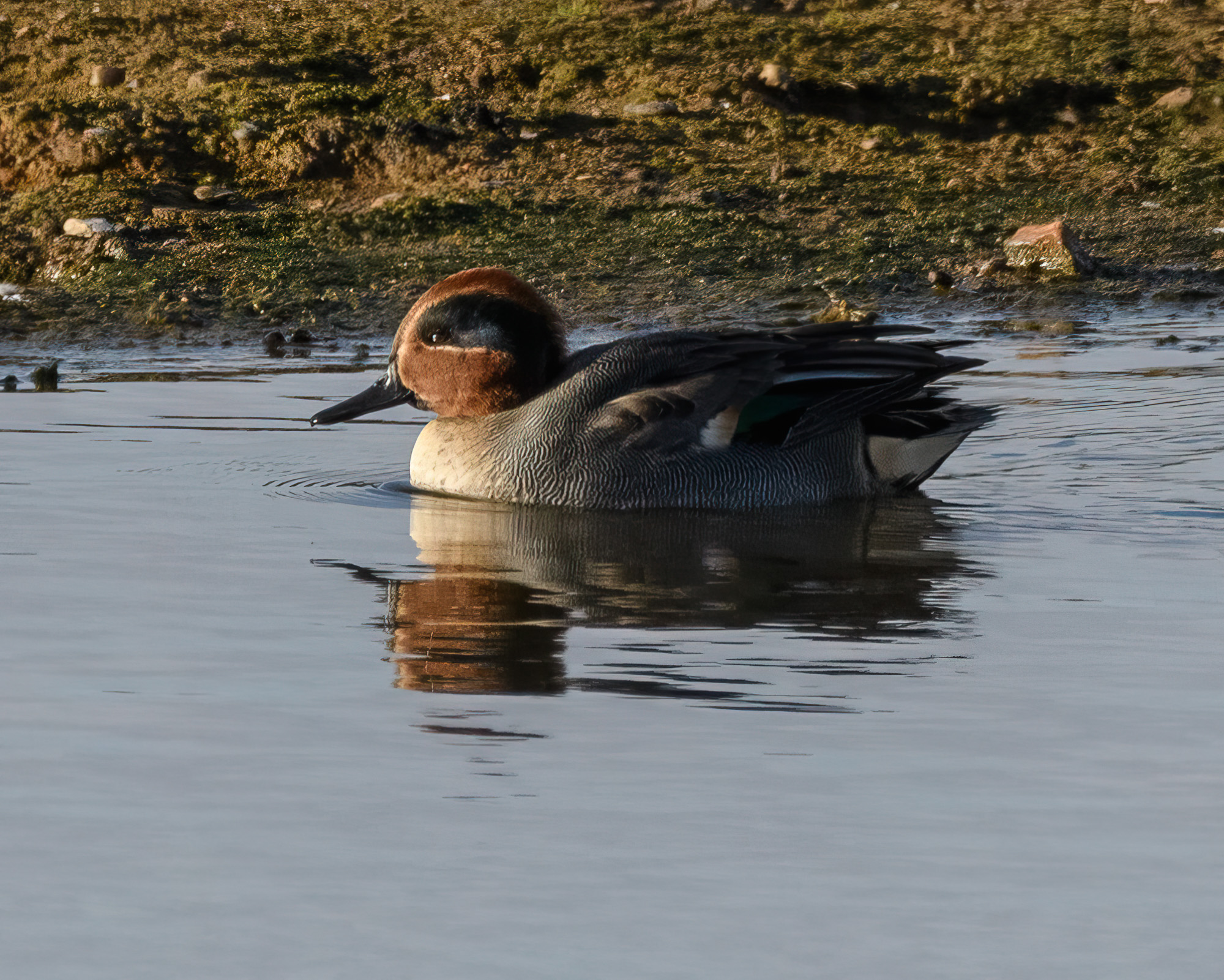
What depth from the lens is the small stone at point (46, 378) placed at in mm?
8789

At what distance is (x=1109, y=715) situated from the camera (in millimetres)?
3602

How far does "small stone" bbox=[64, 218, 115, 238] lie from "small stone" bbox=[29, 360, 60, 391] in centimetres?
241

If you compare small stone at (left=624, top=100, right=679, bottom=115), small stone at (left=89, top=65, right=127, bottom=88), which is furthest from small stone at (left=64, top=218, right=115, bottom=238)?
small stone at (left=624, top=100, right=679, bottom=115)

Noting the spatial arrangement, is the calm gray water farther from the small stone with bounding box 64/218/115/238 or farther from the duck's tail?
the small stone with bounding box 64/218/115/238

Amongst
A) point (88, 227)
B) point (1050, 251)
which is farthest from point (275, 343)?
point (1050, 251)

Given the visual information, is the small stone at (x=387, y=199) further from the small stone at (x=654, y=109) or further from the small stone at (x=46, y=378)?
the small stone at (x=46, y=378)

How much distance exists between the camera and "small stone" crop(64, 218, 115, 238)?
36.9 feet

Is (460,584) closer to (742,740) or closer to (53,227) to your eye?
(742,740)

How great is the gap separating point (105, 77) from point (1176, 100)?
23.1ft

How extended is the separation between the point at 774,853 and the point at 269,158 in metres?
9.82

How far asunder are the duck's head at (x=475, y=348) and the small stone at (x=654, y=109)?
17.6 feet

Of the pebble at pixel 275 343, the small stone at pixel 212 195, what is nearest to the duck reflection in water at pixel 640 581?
the pebble at pixel 275 343

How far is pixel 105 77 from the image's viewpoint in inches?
485

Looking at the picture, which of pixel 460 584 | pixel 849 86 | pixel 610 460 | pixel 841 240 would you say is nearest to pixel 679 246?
pixel 841 240
